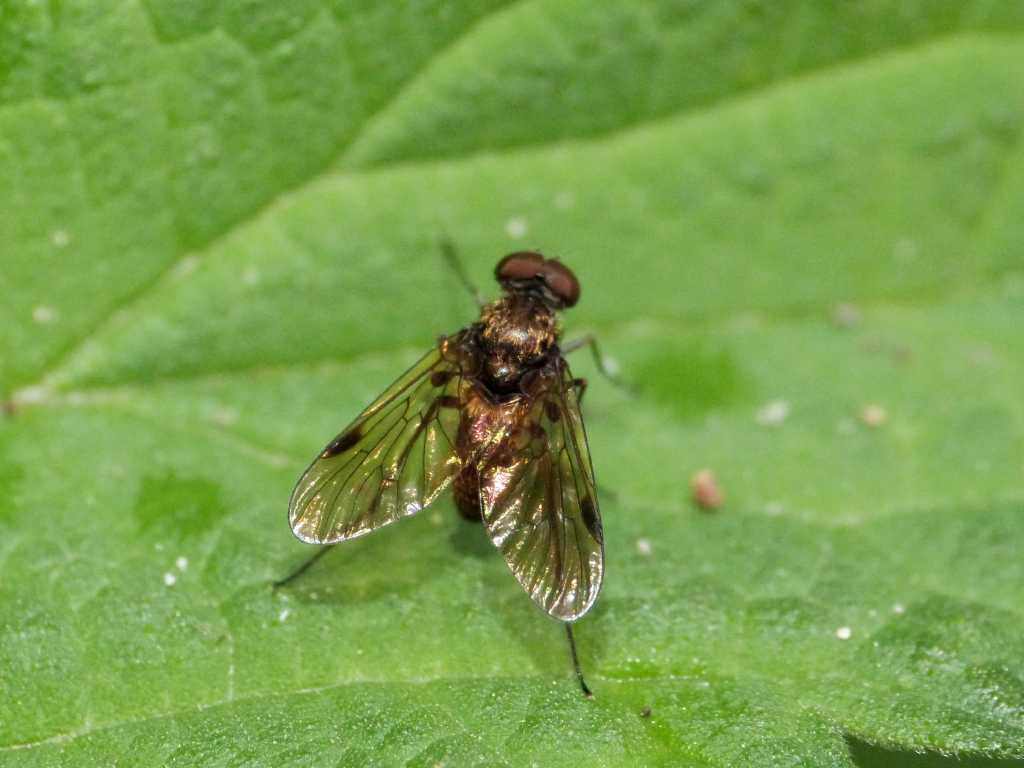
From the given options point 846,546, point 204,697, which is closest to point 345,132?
point 204,697

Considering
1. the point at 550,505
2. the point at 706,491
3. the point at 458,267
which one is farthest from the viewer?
the point at 458,267

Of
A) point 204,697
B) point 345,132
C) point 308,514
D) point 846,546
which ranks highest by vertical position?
point 345,132

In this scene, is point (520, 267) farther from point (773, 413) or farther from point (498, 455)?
point (773, 413)

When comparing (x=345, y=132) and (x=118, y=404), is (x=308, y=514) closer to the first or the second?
(x=118, y=404)

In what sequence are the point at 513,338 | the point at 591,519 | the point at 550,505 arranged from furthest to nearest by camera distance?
the point at 513,338, the point at 550,505, the point at 591,519

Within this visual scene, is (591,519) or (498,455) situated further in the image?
(498,455)

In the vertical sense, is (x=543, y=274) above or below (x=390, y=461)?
above

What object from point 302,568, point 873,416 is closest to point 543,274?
point 302,568
